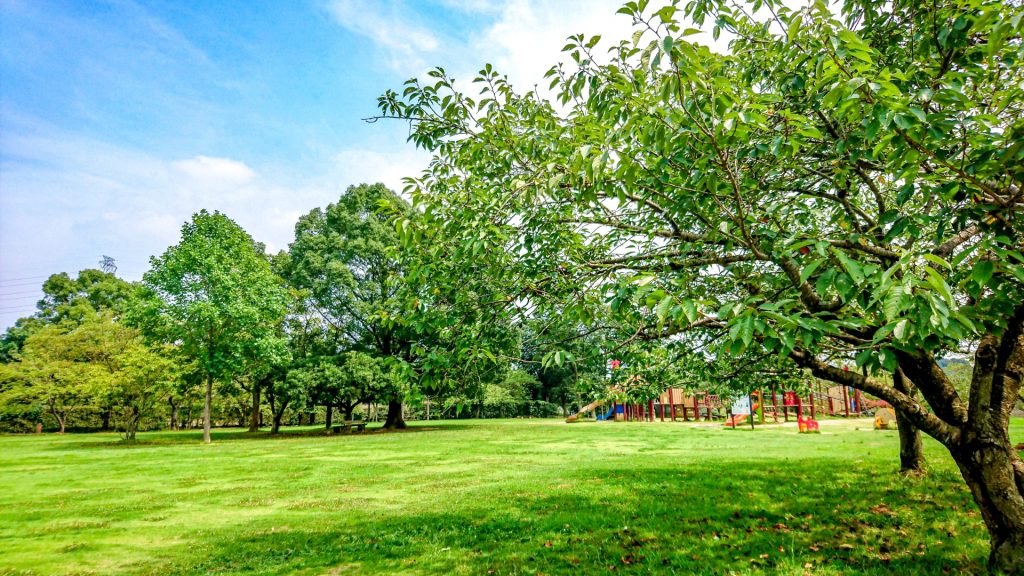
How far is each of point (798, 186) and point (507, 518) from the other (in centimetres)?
585

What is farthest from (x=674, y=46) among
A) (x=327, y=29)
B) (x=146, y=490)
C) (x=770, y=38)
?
(x=146, y=490)

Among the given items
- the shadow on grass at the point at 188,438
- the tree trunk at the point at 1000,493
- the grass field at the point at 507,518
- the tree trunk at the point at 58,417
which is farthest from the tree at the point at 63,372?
the tree trunk at the point at 1000,493

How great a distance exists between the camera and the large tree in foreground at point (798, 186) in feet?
8.21

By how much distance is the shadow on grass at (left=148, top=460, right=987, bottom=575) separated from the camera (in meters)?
5.04

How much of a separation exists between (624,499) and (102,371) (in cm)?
2991

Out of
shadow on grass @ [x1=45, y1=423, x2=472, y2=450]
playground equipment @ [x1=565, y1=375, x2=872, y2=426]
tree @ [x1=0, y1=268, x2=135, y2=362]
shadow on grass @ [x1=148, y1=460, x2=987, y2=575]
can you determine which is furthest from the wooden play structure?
tree @ [x1=0, y1=268, x2=135, y2=362]

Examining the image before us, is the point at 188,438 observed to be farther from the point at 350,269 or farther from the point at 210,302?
the point at 350,269

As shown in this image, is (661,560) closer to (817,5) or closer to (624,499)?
(624,499)

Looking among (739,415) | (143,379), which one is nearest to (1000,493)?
(739,415)

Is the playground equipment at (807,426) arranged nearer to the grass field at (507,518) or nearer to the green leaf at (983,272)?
the grass field at (507,518)

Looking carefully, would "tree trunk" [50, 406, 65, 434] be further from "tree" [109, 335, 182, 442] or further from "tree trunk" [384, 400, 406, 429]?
"tree trunk" [384, 400, 406, 429]

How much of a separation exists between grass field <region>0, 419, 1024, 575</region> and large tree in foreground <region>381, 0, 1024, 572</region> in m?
1.93

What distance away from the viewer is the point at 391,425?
104 feet

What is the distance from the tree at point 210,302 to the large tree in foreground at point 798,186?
76.0ft
